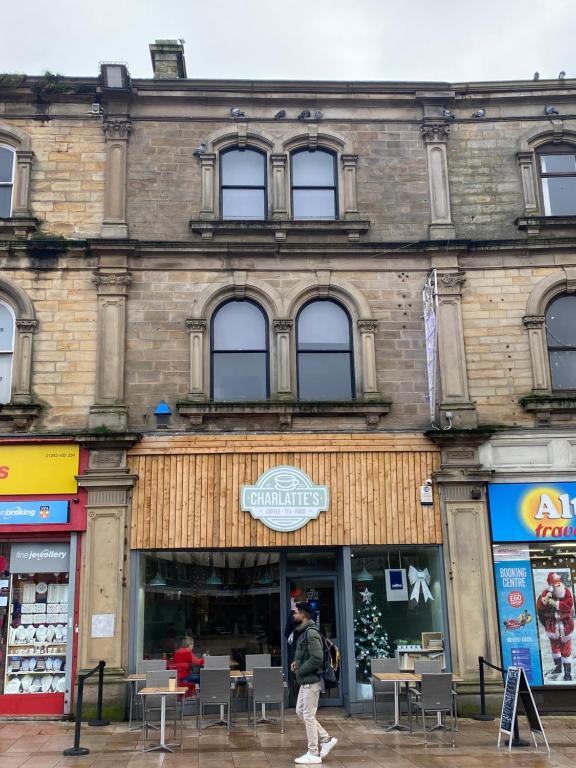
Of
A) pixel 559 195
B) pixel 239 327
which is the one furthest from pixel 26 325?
pixel 559 195

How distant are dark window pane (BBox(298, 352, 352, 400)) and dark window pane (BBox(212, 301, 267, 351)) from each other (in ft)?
2.86

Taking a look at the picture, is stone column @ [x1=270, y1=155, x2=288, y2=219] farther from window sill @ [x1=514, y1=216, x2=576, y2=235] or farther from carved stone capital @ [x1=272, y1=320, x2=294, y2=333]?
window sill @ [x1=514, y1=216, x2=576, y2=235]

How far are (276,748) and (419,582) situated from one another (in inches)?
162

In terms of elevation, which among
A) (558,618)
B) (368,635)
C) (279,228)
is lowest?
(368,635)

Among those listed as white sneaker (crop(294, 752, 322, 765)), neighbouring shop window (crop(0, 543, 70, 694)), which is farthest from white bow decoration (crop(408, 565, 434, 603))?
neighbouring shop window (crop(0, 543, 70, 694))

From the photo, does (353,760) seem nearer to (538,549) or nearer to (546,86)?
(538,549)

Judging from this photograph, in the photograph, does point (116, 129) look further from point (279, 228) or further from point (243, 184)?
point (279, 228)

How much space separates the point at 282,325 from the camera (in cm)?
1393

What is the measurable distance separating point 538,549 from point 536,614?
1077mm

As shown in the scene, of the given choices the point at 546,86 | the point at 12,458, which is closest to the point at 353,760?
the point at 12,458

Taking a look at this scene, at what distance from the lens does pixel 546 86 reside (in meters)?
15.1

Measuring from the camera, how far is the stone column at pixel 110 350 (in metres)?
13.3

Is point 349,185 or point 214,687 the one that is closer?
point 214,687

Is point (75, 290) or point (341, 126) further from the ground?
point (341, 126)
